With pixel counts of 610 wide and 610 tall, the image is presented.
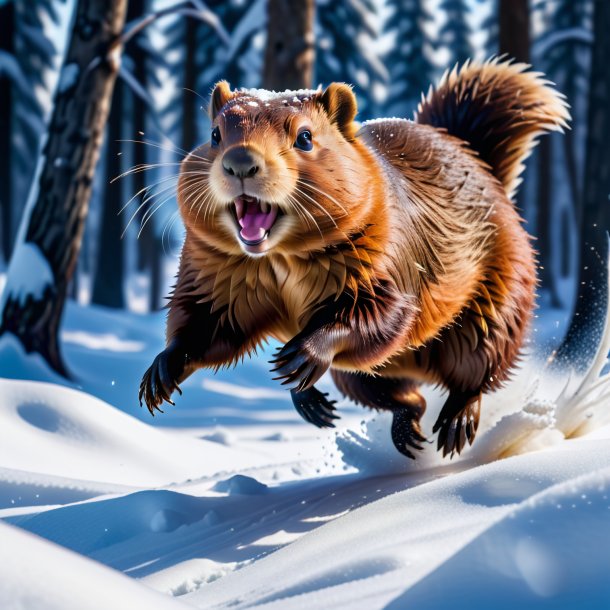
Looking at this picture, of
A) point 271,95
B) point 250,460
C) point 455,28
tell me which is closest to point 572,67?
point 455,28

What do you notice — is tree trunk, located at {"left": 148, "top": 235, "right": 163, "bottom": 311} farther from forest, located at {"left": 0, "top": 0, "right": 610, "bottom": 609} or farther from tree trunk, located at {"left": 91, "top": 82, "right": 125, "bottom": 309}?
forest, located at {"left": 0, "top": 0, "right": 610, "bottom": 609}

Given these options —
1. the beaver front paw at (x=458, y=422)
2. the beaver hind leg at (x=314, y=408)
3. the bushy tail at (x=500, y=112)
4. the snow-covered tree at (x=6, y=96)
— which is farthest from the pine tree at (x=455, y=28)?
the beaver front paw at (x=458, y=422)

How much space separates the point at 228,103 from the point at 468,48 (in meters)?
22.8

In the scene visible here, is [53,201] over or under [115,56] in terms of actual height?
under

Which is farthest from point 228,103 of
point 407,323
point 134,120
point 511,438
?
point 134,120

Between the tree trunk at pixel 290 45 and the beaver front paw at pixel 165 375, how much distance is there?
3557 millimetres

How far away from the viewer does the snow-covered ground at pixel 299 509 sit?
1.89m

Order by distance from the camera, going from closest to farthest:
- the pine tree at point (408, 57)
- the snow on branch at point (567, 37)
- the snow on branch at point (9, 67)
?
the snow on branch at point (567, 37) → the snow on branch at point (9, 67) → the pine tree at point (408, 57)

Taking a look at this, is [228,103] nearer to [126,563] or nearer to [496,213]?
[496,213]

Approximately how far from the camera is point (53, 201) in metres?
7.20

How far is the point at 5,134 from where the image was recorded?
18188 millimetres

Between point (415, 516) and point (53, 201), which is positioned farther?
point (53, 201)

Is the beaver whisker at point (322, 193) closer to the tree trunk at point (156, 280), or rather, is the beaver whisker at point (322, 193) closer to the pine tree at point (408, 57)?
the tree trunk at point (156, 280)

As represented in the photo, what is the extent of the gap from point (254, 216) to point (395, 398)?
1.48m
